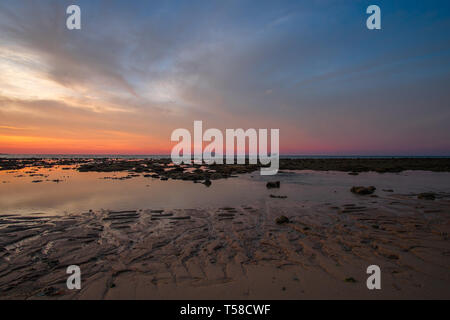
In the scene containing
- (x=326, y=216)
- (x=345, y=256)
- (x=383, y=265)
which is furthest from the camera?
(x=326, y=216)

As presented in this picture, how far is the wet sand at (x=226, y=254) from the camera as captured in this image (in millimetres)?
4621

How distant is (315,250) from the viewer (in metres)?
6.57

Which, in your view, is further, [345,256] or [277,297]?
[345,256]

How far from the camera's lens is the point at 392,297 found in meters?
4.32

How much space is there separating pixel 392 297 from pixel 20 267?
29.0 feet

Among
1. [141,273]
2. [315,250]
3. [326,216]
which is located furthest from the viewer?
[326,216]

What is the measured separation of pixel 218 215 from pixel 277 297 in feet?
20.9

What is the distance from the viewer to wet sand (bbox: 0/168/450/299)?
4621 mm

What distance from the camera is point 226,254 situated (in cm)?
638

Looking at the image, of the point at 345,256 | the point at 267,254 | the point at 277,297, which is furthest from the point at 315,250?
the point at 277,297
